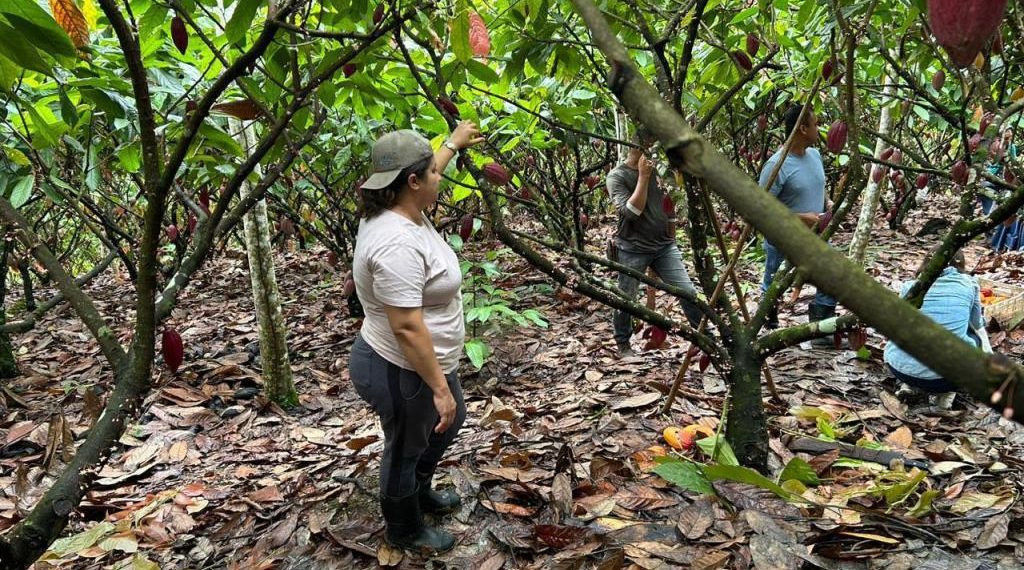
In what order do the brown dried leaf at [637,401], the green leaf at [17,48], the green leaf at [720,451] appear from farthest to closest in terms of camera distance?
the brown dried leaf at [637,401] < the green leaf at [720,451] < the green leaf at [17,48]

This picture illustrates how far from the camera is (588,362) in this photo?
3.80 meters

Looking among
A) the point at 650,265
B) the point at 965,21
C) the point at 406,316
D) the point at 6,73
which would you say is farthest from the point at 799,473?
the point at 6,73

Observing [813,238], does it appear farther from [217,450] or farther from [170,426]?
[170,426]

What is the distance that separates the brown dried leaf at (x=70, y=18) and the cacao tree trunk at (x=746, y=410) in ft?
6.13

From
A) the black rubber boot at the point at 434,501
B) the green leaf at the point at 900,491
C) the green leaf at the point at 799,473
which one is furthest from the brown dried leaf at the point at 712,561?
the black rubber boot at the point at 434,501

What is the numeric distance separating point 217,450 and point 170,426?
1.33ft

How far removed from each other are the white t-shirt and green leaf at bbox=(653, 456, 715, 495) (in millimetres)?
693

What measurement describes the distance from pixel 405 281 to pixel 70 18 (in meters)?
0.90

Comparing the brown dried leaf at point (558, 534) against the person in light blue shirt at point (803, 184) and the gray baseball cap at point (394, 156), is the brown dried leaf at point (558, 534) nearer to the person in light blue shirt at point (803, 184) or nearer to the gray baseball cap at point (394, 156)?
the gray baseball cap at point (394, 156)

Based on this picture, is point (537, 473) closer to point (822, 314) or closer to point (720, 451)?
point (720, 451)

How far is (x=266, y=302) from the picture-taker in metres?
3.49

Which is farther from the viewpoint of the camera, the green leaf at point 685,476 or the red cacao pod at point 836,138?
the red cacao pod at point 836,138

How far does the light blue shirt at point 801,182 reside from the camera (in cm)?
360

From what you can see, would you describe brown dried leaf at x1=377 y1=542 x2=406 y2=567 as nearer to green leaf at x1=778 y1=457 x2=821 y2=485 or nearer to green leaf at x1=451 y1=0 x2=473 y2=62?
green leaf at x1=778 y1=457 x2=821 y2=485
